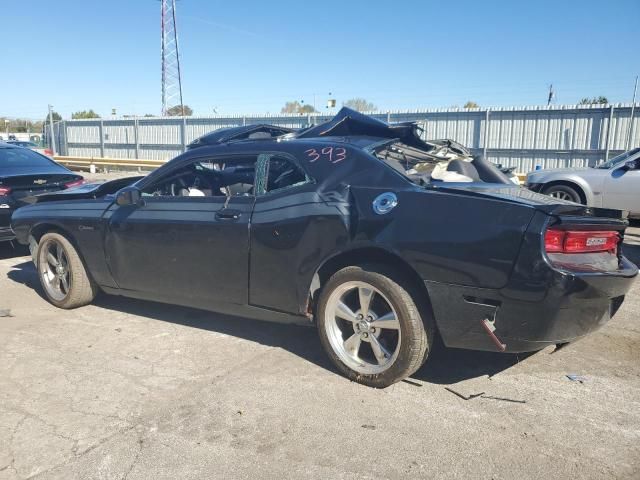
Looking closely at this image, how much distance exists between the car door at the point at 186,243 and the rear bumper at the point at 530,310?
1.50 meters

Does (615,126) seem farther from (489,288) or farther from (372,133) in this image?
(489,288)

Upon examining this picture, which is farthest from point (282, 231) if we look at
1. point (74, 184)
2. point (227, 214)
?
point (74, 184)

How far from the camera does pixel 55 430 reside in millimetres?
3127

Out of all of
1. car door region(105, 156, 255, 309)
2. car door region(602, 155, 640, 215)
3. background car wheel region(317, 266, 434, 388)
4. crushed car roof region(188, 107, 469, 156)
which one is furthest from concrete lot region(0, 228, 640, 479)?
car door region(602, 155, 640, 215)

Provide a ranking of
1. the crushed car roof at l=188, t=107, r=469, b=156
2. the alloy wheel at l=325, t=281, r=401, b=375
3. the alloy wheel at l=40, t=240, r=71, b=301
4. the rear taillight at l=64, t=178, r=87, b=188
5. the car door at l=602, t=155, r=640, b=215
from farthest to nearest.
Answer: the car door at l=602, t=155, r=640, b=215 < the rear taillight at l=64, t=178, r=87, b=188 < the alloy wheel at l=40, t=240, r=71, b=301 < the crushed car roof at l=188, t=107, r=469, b=156 < the alloy wheel at l=325, t=281, r=401, b=375

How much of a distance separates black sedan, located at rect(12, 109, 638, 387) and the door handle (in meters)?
0.01

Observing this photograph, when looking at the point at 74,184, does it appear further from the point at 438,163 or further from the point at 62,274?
the point at 438,163

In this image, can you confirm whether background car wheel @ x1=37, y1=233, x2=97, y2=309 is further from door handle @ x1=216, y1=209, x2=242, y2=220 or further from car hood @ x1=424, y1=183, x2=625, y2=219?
car hood @ x1=424, y1=183, x2=625, y2=219

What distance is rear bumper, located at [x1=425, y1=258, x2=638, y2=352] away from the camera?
3.00 metres

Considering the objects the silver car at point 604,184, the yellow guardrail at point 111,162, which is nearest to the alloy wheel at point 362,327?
the silver car at point 604,184

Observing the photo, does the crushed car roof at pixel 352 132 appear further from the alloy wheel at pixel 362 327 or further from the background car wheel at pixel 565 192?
the background car wheel at pixel 565 192

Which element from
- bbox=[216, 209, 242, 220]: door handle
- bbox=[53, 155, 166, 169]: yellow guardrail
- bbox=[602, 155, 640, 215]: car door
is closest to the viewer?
bbox=[216, 209, 242, 220]: door handle

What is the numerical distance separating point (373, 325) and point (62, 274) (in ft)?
11.0

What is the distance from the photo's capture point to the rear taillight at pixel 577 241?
10.0 ft
